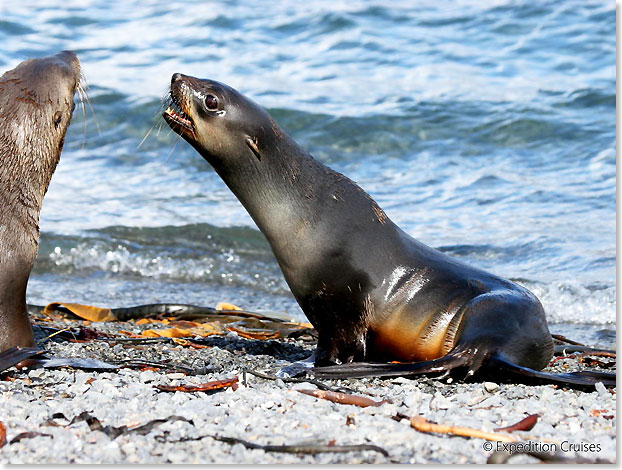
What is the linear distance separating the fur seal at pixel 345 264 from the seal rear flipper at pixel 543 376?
29 centimetres

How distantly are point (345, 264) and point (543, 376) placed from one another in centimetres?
133

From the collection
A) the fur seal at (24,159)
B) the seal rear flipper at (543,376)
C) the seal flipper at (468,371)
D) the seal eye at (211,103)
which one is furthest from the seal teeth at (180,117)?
the seal rear flipper at (543,376)

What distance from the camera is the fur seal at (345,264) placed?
17.7 feet

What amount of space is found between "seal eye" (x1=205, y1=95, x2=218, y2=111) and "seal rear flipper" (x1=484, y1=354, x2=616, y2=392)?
7.33 feet

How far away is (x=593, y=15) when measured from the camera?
19797 mm

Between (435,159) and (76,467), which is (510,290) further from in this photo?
(435,159)

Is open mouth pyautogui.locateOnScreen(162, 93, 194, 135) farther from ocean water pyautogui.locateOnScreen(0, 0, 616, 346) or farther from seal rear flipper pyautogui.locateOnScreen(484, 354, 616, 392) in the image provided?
seal rear flipper pyautogui.locateOnScreen(484, 354, 616, 392)

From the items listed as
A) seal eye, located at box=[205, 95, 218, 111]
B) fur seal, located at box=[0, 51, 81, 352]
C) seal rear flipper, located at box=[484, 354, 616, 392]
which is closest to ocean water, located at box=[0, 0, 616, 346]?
fur seal, located at box=[0, 51, 81, 352]

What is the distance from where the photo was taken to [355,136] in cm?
1458

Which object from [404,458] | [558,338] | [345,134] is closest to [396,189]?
[345,134]

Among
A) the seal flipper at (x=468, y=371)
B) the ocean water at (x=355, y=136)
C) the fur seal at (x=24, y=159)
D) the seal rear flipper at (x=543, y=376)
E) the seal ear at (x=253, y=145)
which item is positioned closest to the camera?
the seal rear flipper at (x=543, y=376)

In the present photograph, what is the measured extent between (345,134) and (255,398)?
10.7 metres

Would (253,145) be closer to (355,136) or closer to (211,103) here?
(211,103)

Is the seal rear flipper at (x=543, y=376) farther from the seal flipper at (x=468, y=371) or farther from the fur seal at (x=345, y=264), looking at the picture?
the fur seal at (x=345, y=264)
